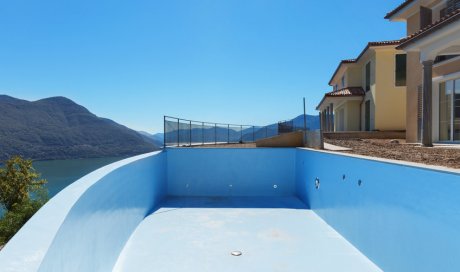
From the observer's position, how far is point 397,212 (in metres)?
4.87

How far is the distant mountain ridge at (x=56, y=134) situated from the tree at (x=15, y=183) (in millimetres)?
77539

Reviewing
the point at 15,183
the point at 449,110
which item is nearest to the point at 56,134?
the point at 15,183

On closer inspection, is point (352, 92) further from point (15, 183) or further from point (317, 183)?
point (15, 183)

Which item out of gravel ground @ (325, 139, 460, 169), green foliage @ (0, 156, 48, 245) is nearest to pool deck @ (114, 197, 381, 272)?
gravel ground @ (325, 139, 460, 169)

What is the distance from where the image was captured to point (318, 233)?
782 centimetres

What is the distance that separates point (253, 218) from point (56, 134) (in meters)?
135

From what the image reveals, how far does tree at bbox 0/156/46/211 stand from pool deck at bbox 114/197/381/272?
25.3 metres

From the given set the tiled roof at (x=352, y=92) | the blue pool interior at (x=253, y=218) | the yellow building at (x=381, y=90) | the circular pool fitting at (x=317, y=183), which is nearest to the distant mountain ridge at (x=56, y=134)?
the tiled roof at (x=352, y=92)

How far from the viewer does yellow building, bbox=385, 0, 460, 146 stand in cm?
882

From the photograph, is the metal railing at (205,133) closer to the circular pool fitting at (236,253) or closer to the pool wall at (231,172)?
the pool wall at (231,172)

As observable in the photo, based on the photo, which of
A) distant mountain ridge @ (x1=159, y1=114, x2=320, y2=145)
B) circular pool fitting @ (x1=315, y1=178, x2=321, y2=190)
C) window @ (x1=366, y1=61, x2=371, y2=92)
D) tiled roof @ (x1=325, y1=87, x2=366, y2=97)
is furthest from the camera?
tiled roof @ (x1=325, y1=87, x2=366, y2=97)

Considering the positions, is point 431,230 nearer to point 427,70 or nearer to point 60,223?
point 60,223

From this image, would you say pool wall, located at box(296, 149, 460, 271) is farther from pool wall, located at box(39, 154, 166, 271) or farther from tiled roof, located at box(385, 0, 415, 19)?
tiled roof, located at box(385, 0, 415, 19)

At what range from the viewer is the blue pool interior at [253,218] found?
3545 mm
